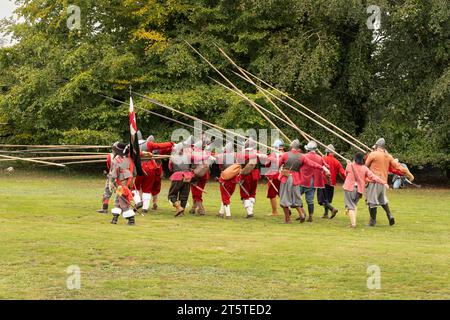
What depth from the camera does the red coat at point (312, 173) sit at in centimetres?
1997

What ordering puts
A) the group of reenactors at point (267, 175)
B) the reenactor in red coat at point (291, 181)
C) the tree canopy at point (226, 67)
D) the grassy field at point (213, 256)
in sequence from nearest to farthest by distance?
the grassy field at point (213, 256) → the group of reenactors at point (267, 175) → the reenactor in red coat at point (291, 181) → the tree canopy at point (226, 67)

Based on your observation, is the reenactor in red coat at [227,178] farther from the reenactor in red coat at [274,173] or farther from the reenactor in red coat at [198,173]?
the reenactor in red coat at [274,173]

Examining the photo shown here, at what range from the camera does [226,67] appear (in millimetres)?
36062

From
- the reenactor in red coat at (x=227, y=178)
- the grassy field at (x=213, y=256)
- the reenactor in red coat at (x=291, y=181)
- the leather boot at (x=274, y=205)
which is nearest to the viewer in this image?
the grassy field at (x=213, y=256)

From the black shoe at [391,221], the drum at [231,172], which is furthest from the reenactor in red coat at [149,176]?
the black shoe at [391,221]

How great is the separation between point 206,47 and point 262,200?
447 inches

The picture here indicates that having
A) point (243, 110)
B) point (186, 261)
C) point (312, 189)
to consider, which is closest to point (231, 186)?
point (312, 189)

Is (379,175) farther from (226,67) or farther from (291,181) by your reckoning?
(226,67)

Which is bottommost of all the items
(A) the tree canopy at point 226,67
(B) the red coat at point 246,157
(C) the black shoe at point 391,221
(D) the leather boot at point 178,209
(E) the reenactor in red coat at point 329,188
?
(C) the black shoe at point 391,221

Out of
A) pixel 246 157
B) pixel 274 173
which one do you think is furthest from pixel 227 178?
pixel 274 173

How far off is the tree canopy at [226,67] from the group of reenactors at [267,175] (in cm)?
1227

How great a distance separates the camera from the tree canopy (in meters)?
33.1

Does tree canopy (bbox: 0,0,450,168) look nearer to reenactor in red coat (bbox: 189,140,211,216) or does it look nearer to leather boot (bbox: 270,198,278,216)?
leather boot (bbox: 270,198,278,216)
